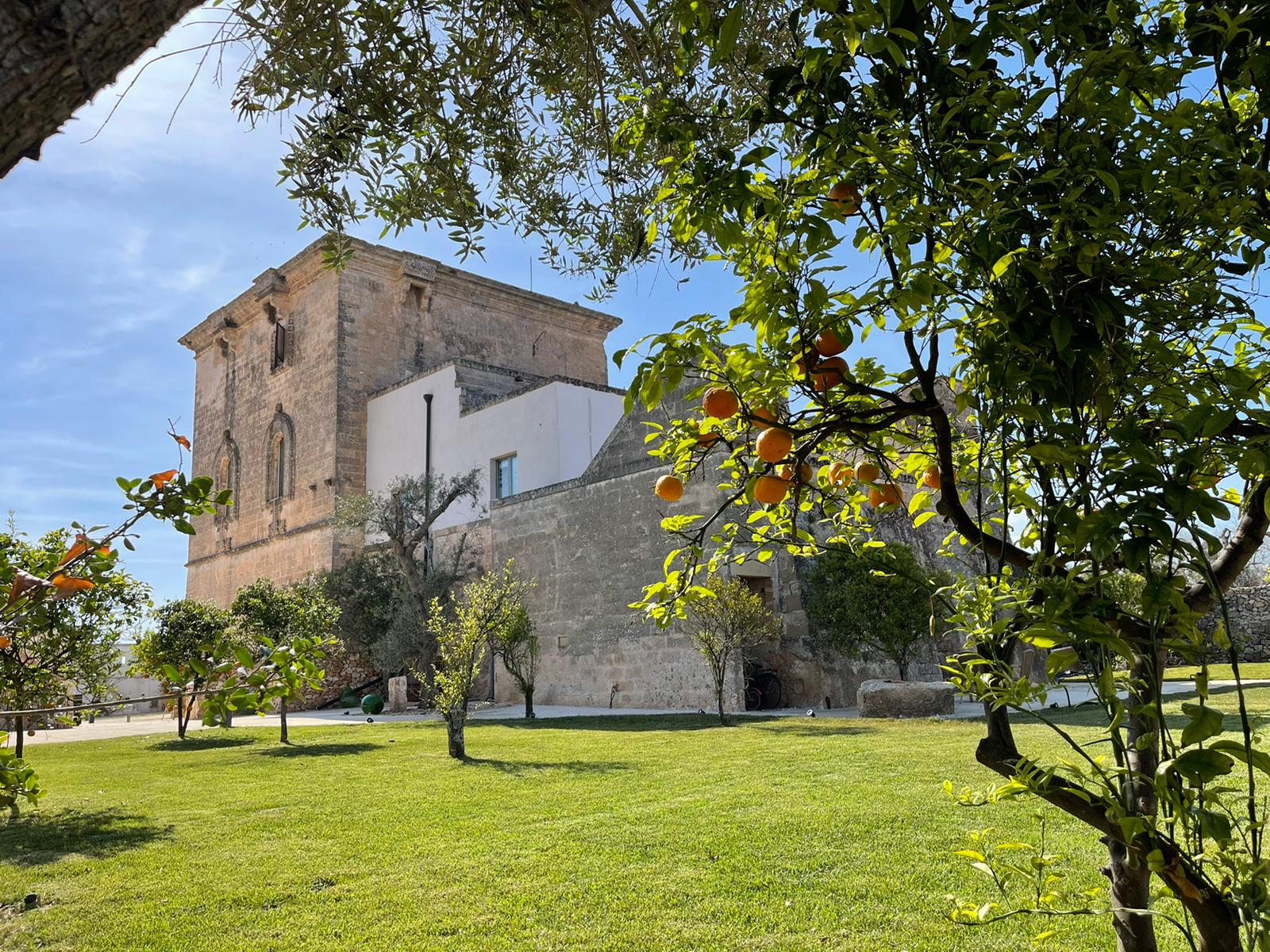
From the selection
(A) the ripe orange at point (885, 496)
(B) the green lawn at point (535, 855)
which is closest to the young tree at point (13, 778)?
(B) the green lawn at point (535, 855)

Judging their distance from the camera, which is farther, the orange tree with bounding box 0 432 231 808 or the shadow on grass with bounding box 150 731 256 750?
the shadow on grass with bounding box 150 731 256 750

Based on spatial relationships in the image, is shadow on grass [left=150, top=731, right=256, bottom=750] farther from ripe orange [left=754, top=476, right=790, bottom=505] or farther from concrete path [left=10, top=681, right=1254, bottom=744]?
ripe orange [left=754, top=476, right=790, bottom=505]

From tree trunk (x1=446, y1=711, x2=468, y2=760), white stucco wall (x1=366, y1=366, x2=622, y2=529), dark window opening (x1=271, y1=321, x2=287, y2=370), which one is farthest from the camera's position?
dark window opening (x1=271, y1=321, x2=287, y2=370)

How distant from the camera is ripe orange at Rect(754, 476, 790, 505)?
6.24 feet

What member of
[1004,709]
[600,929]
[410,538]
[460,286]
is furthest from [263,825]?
[460,286]

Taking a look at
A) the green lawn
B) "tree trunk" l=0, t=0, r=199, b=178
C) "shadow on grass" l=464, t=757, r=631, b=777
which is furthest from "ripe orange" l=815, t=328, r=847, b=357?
"shadow on grass" l=464, t=757, r=631, b=777

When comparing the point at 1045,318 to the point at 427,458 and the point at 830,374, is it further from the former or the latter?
the point at 427,458

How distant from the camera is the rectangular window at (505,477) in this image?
22.6 metres

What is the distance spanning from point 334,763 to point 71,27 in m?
10.4

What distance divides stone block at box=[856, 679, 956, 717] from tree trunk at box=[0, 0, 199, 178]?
12951mm

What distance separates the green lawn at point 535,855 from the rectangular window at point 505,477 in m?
12.9

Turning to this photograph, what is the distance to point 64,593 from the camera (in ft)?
7.52

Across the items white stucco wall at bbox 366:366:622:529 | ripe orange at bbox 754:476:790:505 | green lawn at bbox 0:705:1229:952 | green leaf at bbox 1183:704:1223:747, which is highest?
white stucco wall at bbox 366:366:622:529

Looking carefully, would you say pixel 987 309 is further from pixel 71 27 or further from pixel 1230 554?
pixel 71 27
